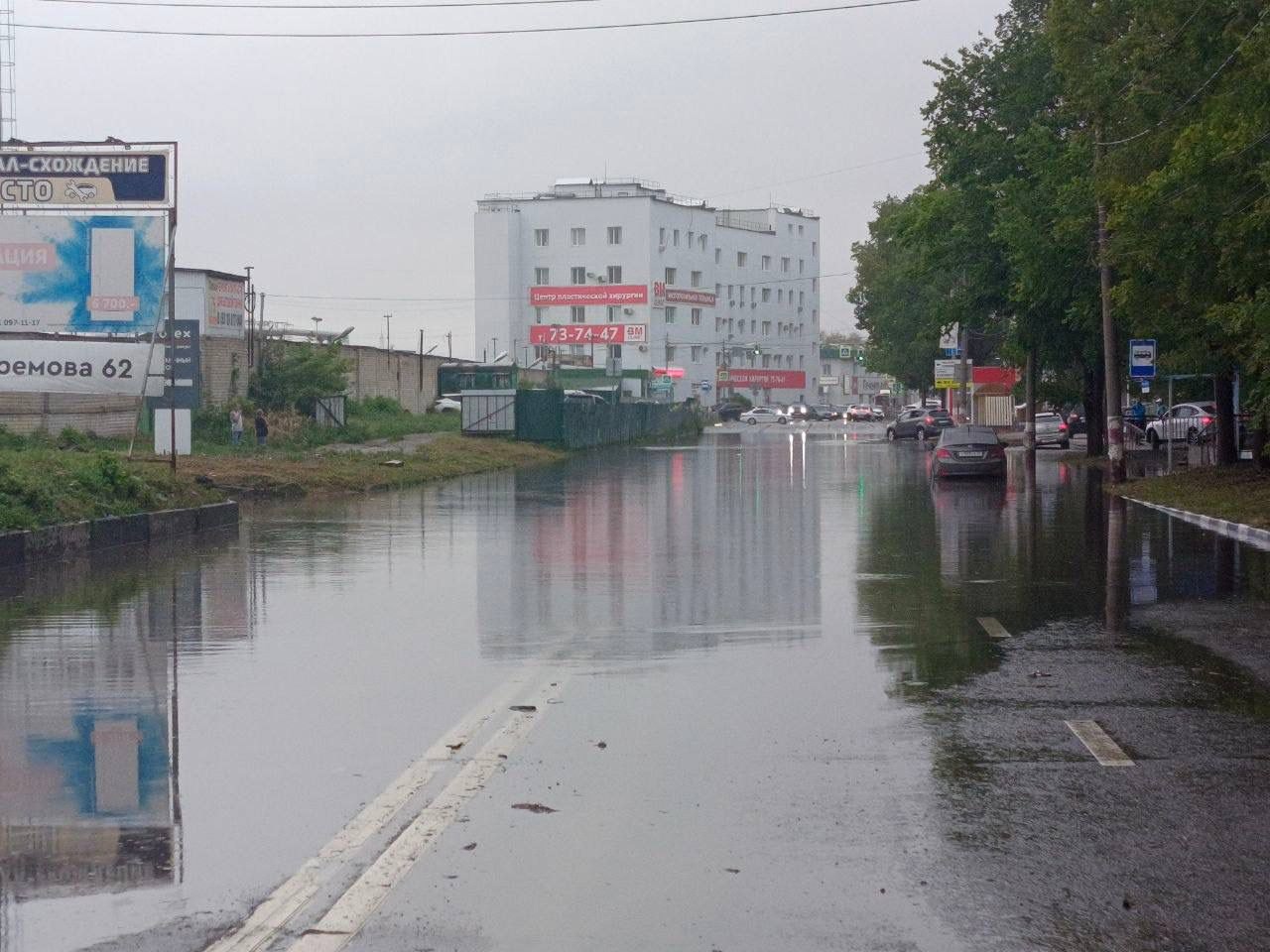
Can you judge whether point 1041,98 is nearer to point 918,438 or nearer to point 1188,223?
point 1188,223

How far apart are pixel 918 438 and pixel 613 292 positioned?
51.0 meters

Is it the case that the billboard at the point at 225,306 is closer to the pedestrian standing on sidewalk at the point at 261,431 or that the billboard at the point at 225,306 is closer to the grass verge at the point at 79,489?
the pedestrian standing on sidewalk at the point at 261,431

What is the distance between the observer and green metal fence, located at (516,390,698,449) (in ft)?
201

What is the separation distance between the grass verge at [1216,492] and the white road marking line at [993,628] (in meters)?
9.98

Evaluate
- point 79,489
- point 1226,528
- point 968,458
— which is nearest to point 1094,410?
point 968,458

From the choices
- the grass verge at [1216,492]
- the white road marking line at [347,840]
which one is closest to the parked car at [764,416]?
the grass verge at [1216,492]

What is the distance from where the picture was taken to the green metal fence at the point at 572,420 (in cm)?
6128

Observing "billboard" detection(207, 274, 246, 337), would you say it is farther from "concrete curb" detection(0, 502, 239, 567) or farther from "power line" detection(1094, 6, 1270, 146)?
"power line" detection(1094, 6, 1270, 146)

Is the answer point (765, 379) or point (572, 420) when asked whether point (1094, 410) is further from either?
point (765, 379)

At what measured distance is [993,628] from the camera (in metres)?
13.7

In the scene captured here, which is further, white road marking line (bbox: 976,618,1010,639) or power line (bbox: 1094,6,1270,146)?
power line (bbox: 1094,6,1270,146)

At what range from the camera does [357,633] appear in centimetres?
1359

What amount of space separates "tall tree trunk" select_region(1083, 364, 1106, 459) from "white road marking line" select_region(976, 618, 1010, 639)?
37.0m

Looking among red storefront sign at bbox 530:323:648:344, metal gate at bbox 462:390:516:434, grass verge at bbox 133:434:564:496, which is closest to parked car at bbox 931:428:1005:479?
grass verge at bbox 133:434:564:496
